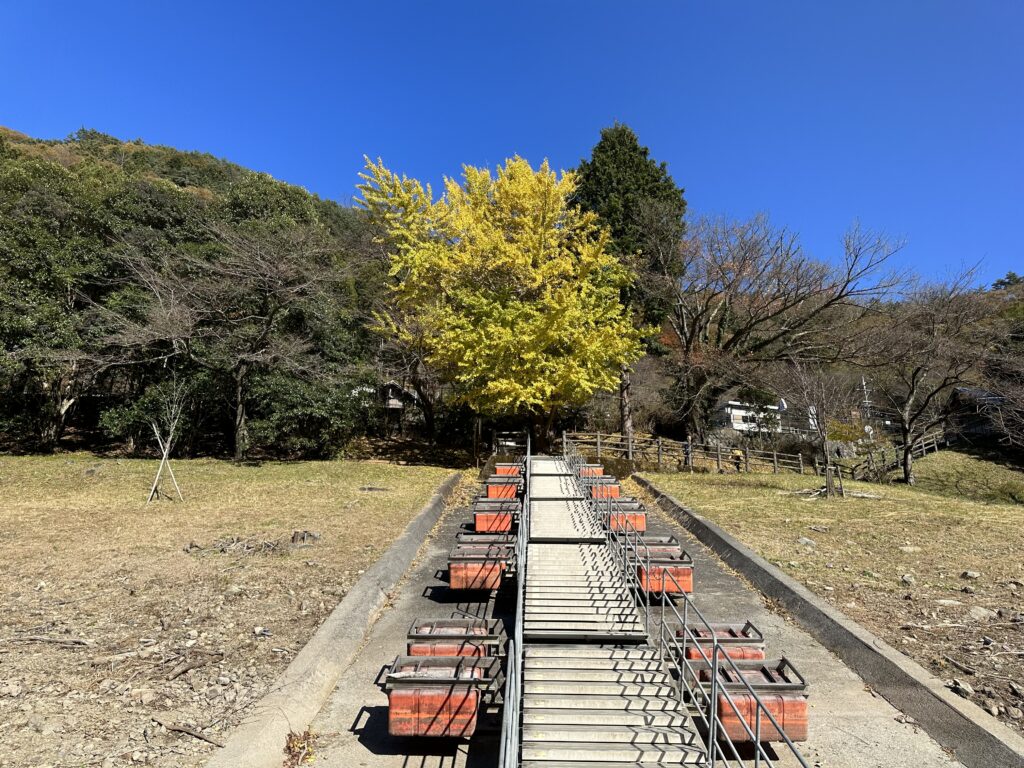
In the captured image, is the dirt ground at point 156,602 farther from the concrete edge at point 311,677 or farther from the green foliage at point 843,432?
the green foliage at point 843,432

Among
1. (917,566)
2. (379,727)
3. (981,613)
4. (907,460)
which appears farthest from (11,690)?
(907,460)

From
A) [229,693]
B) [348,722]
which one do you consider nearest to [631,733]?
[348,722]

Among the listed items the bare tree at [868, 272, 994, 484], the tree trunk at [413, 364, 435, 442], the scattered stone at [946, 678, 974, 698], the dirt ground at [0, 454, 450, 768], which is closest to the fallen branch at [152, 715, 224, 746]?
the dirt ground at [0, 454, 450, 768]

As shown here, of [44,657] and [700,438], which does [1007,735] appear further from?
[700,438]

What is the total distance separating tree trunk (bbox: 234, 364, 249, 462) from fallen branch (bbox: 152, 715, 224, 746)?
17942 millimetres

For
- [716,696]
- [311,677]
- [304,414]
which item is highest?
[304,414]

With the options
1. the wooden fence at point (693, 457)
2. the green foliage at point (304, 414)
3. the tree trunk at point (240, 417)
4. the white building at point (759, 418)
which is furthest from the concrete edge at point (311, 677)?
the white building at point (759, 418)

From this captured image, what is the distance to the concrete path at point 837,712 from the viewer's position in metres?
4.66

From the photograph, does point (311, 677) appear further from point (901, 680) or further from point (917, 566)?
point (917, 566)

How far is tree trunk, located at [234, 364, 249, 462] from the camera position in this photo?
21.5 metres

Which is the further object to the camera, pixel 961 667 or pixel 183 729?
pixel 961 667

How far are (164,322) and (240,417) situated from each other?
4.42 m

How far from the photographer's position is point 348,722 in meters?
5.24

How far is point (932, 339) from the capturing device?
71.6ft
